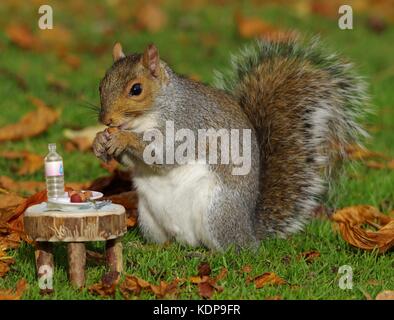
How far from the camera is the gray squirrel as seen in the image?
11.4 feet

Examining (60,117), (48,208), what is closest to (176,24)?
(60,117)

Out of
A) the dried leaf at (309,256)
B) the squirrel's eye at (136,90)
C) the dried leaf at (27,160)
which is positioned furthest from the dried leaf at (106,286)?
the dried leaf at (27,160)

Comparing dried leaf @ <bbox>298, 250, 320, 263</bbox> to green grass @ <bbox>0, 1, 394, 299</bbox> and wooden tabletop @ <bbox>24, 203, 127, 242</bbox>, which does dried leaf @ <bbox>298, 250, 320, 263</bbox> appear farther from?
wooden tabletop @ <bbox>24, 203, 127, 242</bbox>

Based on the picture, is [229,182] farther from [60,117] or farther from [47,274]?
[60,117]

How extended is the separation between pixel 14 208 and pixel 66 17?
438cm

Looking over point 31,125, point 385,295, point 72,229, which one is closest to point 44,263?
point 72,229

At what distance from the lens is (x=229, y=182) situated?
3.57 m

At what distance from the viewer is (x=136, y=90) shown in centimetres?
343

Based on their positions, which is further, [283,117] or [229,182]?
[283,117]

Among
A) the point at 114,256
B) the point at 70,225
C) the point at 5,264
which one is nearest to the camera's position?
the point at 70,225

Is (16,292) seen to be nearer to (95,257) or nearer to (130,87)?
(95,257)

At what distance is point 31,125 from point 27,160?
546 millimetres

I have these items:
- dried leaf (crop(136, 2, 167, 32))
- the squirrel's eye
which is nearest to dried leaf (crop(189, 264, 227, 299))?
the squirrel's eye

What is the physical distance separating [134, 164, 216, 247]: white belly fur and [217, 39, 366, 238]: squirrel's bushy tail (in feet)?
1.14
